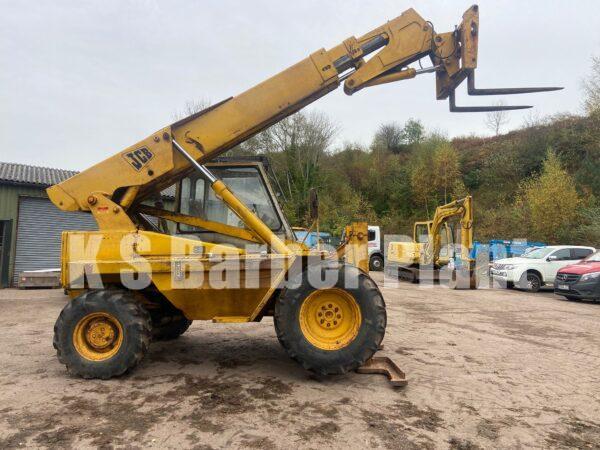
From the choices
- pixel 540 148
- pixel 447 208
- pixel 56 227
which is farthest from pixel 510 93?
pixel 540 148

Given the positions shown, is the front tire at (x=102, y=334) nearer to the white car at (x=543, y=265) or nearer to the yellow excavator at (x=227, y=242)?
the yellow excavator at (x=227, y=242)

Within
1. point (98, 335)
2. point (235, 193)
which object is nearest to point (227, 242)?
point (235, 193)

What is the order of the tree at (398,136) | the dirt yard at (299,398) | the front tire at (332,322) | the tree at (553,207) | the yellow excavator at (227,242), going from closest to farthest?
1. the dirt yard at (299,398)
2. the front tire at (332,322)
3. the yellow excavator at (227,242)
4. the tree at (553,207)
5. the tree at (398,136)

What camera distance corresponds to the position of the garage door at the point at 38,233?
15.0 meters

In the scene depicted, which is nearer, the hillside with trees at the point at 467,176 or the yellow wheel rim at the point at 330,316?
the yellow wheel rim at the point at 330,316

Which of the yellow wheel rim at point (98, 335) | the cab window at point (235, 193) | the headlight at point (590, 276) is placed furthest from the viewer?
the headlight at point (590, 276)

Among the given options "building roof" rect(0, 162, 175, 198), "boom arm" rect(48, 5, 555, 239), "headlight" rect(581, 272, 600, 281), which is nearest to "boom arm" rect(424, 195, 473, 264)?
"headlight" rect(581, 272, 600, 281)

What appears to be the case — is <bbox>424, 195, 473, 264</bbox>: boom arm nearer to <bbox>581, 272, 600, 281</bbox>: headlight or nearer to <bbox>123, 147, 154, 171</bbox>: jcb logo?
<bbox>581, 272, 600, 281</bbox>: headlight

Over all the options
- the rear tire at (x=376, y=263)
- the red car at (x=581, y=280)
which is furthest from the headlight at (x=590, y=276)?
the rear tire at (x=376, y=263)

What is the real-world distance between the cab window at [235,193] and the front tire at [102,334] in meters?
1.33

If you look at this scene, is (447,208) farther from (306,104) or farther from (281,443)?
(281,443)

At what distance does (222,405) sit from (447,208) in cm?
1446

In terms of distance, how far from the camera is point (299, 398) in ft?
13.3

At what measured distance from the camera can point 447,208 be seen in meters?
16.6
